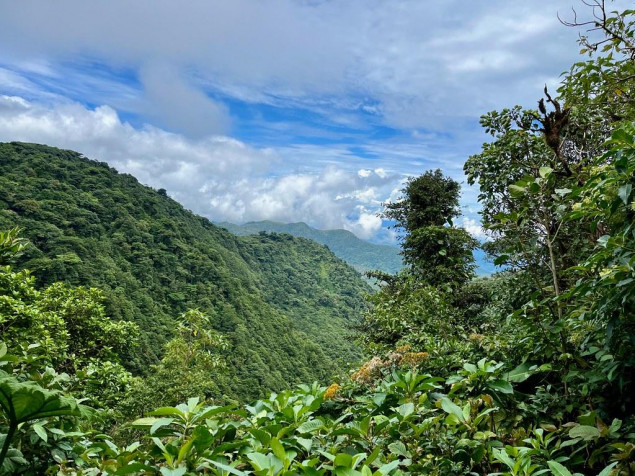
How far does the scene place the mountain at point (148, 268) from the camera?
3194cm

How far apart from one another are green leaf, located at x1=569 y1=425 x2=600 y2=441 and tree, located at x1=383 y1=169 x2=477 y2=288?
7712 mm

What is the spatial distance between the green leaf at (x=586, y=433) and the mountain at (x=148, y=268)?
70.4 feet

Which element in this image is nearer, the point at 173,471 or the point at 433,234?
the point at 173,471

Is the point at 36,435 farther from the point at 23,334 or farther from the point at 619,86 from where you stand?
the point at 23,334

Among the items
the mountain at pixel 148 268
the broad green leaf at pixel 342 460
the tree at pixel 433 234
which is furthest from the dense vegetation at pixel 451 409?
the mountain at pixel 148 268

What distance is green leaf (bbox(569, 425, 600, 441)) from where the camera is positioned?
138 cm

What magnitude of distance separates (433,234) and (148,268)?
39143mm

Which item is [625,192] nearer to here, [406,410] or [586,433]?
[586,433]

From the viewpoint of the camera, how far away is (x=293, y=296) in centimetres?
7369

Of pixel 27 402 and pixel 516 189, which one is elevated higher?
pixel 516 189

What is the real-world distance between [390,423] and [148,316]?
123ft

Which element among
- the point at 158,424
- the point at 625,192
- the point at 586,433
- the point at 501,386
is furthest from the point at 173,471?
the point at 625,192

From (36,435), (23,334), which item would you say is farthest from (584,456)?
(23,334)

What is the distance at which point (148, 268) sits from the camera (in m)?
43.4
